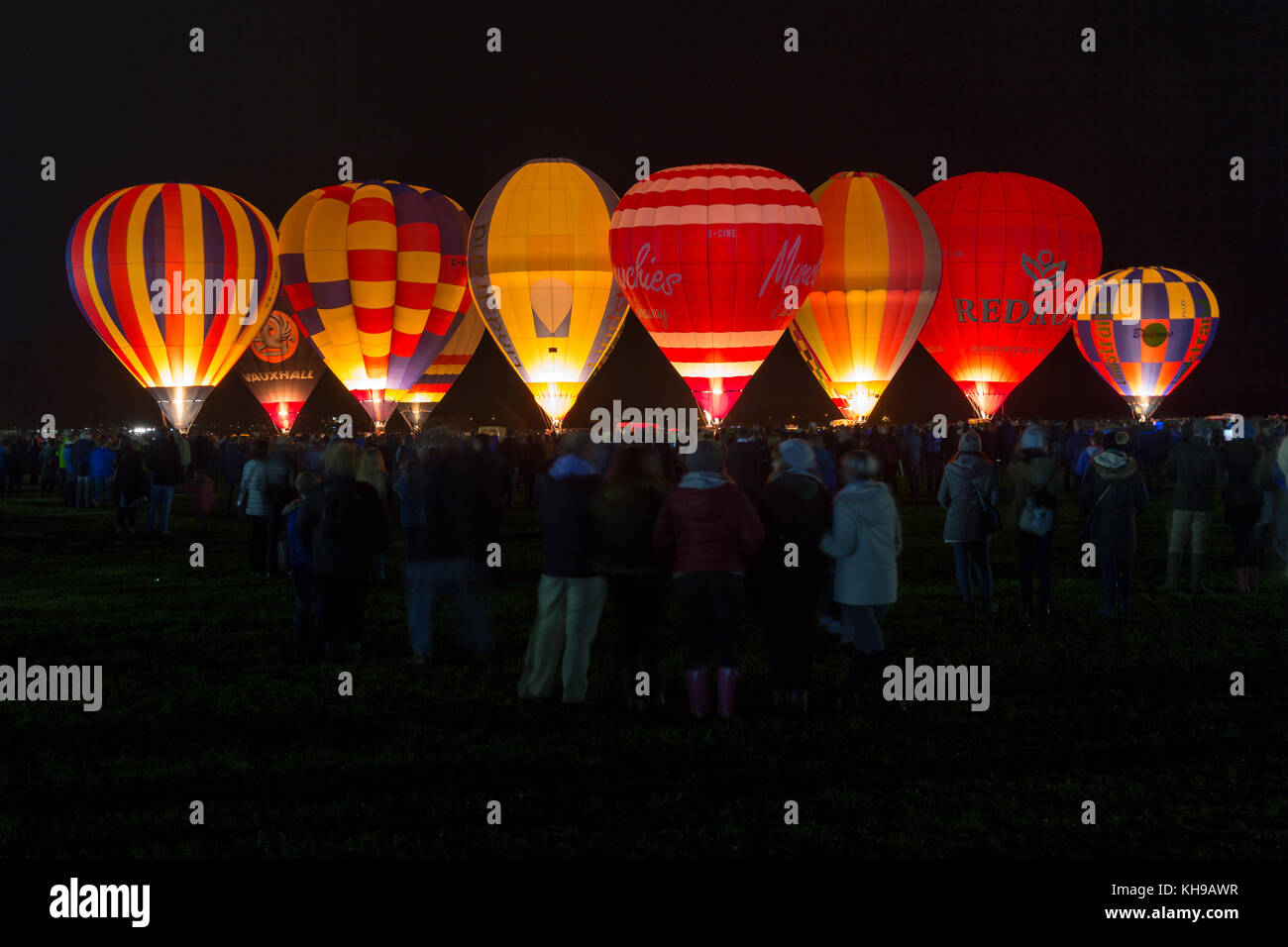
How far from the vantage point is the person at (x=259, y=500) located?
12258 millimetres

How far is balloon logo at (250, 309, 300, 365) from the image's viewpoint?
43.3 m

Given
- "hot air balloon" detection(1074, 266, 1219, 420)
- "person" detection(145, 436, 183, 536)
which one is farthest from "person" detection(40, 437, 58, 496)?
"hot air balloon" detection(1074, 266, 1219, 420)

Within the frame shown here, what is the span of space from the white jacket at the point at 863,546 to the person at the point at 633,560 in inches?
39.4

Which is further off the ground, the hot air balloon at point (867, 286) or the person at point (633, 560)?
the hot air balloon at point (867, 286)

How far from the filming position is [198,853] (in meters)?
5.04

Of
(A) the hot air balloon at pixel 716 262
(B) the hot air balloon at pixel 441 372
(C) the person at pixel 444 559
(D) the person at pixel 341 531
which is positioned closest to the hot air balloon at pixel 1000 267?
(A) the hot air balloon at pixel 716 262

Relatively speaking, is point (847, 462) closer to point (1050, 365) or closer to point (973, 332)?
point (973, 332)

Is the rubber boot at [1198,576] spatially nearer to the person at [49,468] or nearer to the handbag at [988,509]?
the handbag at [988,509]

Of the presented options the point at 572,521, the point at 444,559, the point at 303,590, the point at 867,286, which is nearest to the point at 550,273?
the point at 867,286

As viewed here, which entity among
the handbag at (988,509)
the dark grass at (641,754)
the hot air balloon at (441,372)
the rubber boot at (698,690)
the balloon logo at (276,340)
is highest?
the balloon logo at (276,340)

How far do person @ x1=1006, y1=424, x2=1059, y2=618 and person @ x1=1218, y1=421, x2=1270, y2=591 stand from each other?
2309mm

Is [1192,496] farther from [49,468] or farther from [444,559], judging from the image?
[49,468]

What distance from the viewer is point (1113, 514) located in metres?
9.96

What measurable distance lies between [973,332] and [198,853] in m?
28.4
